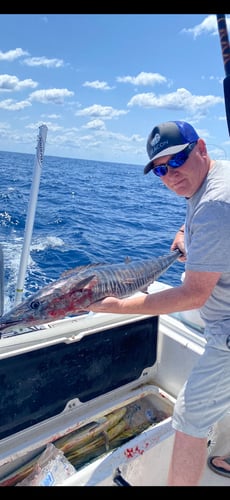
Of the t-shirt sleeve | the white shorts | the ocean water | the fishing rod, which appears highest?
the fishing rod

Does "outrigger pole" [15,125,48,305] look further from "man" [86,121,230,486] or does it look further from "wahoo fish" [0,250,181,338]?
"man" [86,121,230,486]

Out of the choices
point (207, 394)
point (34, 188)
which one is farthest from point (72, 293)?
point (34, 188)

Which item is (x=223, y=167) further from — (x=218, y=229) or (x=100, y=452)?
(x=100, y=452)

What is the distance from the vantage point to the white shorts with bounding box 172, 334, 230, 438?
6.64 feet

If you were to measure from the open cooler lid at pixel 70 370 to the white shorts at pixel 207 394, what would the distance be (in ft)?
3.02

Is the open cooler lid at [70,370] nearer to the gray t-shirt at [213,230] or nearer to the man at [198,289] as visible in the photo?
the man at [198,289]

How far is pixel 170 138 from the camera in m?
2.04

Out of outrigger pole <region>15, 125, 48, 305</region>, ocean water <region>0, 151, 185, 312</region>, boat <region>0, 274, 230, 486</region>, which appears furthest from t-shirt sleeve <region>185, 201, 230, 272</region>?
ocean water <region>0, 151, 185, 312</region>

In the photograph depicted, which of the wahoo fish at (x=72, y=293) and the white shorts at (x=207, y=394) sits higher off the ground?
the wahoo fish at (x=72, y=293)

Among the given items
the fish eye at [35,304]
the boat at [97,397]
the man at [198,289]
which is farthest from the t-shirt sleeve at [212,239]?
the boat at [97,397]

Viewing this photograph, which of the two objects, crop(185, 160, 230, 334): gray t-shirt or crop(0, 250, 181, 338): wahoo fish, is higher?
crop(185, 160, 230, 334): gray t-shirt

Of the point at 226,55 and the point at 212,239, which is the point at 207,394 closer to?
the point at 212,239

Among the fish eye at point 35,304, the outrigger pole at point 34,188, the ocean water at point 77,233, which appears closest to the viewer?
the fish eye at point 35,304

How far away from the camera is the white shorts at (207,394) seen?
6.64ft
